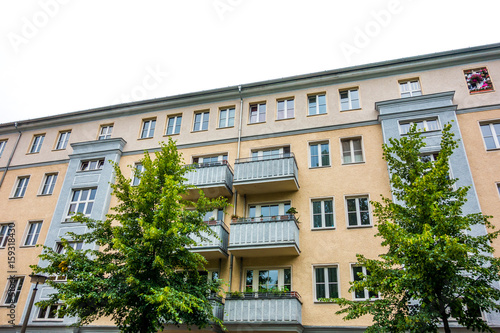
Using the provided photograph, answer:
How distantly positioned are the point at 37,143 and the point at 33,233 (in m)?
7.47

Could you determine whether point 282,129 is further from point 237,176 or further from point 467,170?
point 467,170

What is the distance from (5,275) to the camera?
21703 mm

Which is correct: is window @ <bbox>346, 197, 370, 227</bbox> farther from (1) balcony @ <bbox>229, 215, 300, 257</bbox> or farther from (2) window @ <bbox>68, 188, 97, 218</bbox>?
(2) window @ <bbox>68, 188, 97, 218</bbox>

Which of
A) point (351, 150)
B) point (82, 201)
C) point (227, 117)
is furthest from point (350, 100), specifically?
point (82, 201)

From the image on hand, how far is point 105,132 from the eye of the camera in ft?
84.8

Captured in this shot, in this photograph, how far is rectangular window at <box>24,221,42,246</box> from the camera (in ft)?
74.5

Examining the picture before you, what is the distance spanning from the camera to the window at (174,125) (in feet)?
78.9

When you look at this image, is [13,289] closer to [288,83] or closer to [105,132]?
[105,132]

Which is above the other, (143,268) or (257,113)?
(257,113)

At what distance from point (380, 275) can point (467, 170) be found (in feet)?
27.5

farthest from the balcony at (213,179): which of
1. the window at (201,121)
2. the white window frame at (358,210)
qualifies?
the white window frame at (358,210)

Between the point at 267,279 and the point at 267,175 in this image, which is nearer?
the point at 267,279

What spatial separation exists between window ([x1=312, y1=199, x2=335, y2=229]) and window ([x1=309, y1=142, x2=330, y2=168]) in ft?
6.96

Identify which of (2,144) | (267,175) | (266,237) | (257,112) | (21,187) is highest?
(2,144)
